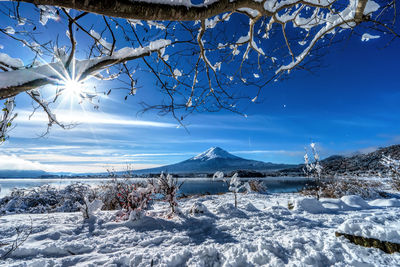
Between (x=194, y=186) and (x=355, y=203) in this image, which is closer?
(x=355, y=203)

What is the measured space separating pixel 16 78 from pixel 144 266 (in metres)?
2.12

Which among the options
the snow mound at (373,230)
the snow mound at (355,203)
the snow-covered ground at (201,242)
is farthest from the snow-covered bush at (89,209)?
the snow mound at (355,203)

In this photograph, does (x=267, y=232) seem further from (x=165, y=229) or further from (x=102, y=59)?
(x=102, y=59)

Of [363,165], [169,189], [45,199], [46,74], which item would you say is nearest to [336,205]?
[169,189]

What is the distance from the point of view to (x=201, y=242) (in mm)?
2734

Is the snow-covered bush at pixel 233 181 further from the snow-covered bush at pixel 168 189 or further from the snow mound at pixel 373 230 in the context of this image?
the snow mound at pixel 373 230

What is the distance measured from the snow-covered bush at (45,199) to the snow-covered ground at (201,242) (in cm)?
348

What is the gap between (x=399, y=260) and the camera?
2072mm

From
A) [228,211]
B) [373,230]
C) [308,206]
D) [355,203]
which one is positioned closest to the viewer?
[373,230]

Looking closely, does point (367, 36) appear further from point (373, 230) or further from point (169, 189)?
point (169, 189)

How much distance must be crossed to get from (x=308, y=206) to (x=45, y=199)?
9440 mm

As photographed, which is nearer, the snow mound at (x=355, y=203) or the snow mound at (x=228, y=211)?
the snow mound at (x=228, y=211)

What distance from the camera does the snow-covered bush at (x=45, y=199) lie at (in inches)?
260

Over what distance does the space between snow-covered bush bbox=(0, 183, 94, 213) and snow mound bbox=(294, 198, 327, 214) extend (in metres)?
6.88
